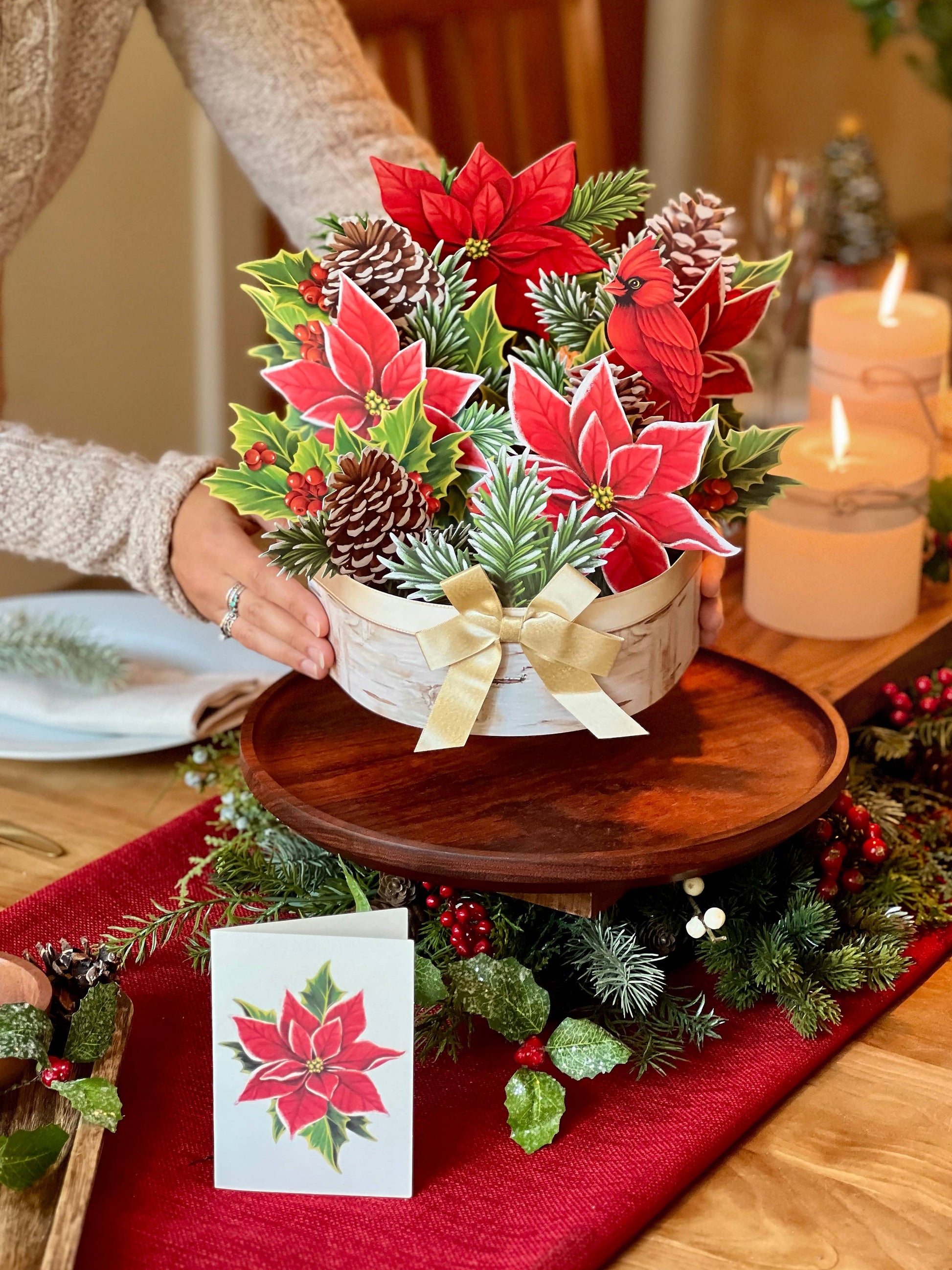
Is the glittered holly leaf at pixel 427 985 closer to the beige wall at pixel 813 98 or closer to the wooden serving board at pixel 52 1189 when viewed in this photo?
the wooden serving board at pixel 52 1189

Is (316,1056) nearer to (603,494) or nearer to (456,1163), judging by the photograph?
(456,1163)

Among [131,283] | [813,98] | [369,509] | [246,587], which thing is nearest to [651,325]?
[369,509]

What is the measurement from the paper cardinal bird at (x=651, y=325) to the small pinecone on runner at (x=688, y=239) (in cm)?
3

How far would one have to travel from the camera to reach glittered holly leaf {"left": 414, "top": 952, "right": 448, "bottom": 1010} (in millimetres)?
595

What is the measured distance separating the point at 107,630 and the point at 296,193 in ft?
1.24

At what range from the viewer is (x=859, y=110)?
2969 millimetres

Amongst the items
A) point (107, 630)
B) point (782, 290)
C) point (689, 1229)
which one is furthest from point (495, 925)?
point (782, 290)

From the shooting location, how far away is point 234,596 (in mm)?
717

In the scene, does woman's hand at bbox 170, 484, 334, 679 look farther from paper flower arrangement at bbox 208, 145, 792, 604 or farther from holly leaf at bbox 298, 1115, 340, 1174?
holly leaf at bbox 298, 1115, 340, 1174

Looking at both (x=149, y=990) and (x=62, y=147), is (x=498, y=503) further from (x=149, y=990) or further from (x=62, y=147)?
(x=62, y=147)

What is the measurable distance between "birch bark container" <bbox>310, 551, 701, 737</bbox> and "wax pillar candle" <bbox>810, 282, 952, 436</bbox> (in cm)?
51

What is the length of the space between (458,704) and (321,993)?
0.14 meters

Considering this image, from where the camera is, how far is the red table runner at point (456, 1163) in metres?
0.50

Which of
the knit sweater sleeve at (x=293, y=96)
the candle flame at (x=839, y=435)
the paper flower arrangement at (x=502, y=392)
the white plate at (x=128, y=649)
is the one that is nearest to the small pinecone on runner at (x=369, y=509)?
the paper flower arrangement at (x=502, y=392)
